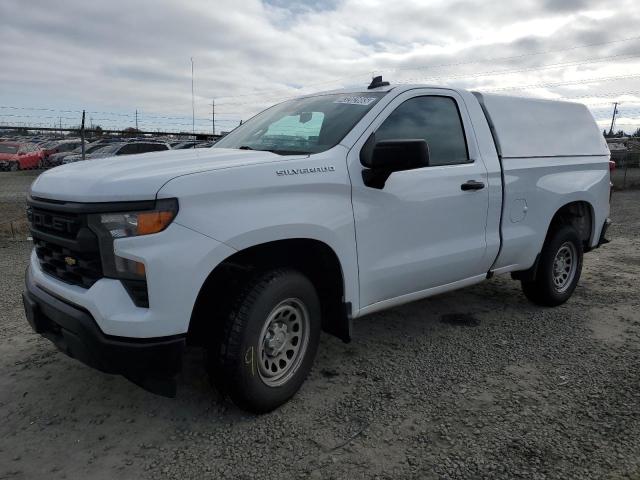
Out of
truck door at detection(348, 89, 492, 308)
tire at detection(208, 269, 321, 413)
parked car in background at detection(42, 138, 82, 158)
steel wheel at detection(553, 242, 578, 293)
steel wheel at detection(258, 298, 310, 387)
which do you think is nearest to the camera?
tire at detection(208, 269, 321, 413)

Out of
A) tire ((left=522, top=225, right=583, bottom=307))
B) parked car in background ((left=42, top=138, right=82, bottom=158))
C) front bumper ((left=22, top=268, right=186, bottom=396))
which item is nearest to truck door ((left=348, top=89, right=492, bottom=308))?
tire ((left=522, top=225, right=583, bottom=307))

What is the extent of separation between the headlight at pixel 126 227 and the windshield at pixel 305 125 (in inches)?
41.8

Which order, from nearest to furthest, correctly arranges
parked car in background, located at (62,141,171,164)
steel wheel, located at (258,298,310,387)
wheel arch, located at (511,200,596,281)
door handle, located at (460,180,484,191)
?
steel wheel, located at (258,298,310,387), door handle, located at (460,180,484,191), wheel arch, located at (511,200,596,281), parked car in background, located at (62,141,171,164)

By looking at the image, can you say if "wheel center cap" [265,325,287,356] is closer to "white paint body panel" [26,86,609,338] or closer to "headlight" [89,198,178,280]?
"white paint body panel" [26,86,609,338]

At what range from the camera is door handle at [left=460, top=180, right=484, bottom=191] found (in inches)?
157

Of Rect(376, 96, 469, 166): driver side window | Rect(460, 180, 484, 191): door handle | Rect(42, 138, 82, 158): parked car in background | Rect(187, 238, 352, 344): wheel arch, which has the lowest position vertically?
Rect(187, 238, 352, 344): wheel arch

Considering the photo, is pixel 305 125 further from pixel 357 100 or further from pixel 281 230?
pixel 281 230

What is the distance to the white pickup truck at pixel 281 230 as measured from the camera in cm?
257

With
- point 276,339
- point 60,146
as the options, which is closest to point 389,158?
point 276,339

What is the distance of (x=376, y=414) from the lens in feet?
10.5

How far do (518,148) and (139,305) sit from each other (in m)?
3.44

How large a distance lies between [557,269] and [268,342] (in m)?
3.42

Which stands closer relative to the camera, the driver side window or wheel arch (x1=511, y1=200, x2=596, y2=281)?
the driver side window

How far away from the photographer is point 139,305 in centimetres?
257
